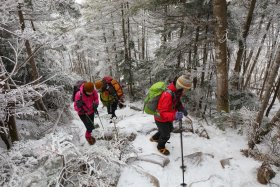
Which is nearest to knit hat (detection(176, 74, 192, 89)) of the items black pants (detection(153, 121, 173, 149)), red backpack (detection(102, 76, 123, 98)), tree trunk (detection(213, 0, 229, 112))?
black pants (detection(153, 121, 173, 149))

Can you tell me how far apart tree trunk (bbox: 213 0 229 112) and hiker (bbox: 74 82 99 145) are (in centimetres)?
393

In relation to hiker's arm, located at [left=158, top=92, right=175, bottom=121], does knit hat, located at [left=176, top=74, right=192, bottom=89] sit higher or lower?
higher

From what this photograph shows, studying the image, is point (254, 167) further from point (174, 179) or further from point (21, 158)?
point (21, 158)

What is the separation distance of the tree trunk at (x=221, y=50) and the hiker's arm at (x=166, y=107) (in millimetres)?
2681

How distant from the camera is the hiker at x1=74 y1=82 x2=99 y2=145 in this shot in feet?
20.7

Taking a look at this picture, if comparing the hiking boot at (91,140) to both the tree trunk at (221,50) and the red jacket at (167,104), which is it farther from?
the tree trunk at (221,50)

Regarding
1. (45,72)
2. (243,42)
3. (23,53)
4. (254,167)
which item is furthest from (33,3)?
(254,167)

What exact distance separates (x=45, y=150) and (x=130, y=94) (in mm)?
13710

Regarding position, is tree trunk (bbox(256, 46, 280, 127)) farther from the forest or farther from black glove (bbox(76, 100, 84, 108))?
black glove (bbox(76, 100, 84, 108))

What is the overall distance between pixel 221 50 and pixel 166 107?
2917 millimetres

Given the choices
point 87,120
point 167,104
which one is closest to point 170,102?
point 167,104

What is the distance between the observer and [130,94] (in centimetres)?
1719

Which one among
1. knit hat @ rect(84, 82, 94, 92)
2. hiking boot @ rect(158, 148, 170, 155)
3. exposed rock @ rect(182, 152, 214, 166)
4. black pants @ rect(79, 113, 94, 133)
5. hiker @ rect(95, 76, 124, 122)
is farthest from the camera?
hiker @ rect(95, 76, 124, 122)

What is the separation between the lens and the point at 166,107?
5152 mm
